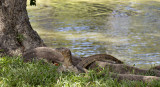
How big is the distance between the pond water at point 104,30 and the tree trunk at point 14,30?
2877 millimetres

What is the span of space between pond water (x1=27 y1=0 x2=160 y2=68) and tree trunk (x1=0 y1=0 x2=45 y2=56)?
2877 mm

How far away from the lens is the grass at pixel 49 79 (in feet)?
14.6

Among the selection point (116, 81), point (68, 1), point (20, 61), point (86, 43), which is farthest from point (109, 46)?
point (68, 1)

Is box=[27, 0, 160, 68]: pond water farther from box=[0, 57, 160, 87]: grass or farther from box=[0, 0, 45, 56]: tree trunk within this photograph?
box=[0, 57, 160, 87]: grass

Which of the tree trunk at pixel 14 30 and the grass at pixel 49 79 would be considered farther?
the tree trunk at pixel 14 30

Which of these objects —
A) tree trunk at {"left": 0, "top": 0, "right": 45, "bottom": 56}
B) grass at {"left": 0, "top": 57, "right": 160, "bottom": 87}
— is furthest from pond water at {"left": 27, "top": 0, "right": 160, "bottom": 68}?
grass at {"left": 0, "top": 57, "right": 160, "bottom": 87}

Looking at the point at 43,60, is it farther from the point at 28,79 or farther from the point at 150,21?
the point at 150,21

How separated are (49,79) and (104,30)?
333 inches

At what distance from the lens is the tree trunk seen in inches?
252

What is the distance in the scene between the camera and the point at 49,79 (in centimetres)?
471

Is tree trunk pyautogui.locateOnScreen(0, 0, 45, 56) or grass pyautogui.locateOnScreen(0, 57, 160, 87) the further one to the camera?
tree trunk pyautogui.locateOnScreen(0, 0, 45, 56)

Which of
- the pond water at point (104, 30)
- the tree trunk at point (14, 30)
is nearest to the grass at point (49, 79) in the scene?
the tree trunk at point (14, 30)

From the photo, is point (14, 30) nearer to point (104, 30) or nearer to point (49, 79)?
point (49, 79)

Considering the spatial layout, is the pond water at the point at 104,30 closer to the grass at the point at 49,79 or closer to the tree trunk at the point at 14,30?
the tree trunk at the point at 14,30
